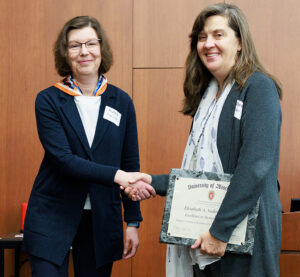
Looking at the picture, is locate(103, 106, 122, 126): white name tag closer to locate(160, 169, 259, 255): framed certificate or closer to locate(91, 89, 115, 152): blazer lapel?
locate(91, 89, 115, 152): blazer lapel

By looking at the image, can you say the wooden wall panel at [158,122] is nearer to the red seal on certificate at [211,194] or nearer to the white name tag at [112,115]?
the white name tag at [112,115]

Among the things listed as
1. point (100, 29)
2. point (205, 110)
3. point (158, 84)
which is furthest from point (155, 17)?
point (205, 110)

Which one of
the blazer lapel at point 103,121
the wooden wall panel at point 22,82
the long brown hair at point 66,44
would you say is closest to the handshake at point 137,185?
the blazer lapel at point 103,121

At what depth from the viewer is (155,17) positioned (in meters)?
3.54

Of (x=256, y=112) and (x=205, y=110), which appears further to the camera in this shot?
(x=205, y=110)

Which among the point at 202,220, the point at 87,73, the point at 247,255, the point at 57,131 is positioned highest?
the point at 87,73

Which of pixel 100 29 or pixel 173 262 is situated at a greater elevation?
pixel 100 29

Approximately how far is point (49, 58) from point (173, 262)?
2.32 metres

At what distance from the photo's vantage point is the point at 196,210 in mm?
1643

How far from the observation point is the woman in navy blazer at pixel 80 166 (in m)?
1.87

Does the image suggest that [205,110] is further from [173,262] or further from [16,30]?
[16,30]

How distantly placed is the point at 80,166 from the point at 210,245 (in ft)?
2.07

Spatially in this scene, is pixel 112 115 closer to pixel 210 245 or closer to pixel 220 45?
pixel 220 45

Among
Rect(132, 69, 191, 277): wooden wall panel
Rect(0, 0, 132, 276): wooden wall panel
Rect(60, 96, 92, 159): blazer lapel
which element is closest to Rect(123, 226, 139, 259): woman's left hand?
Rect(60, 96, 92, 159): blazer lapel
